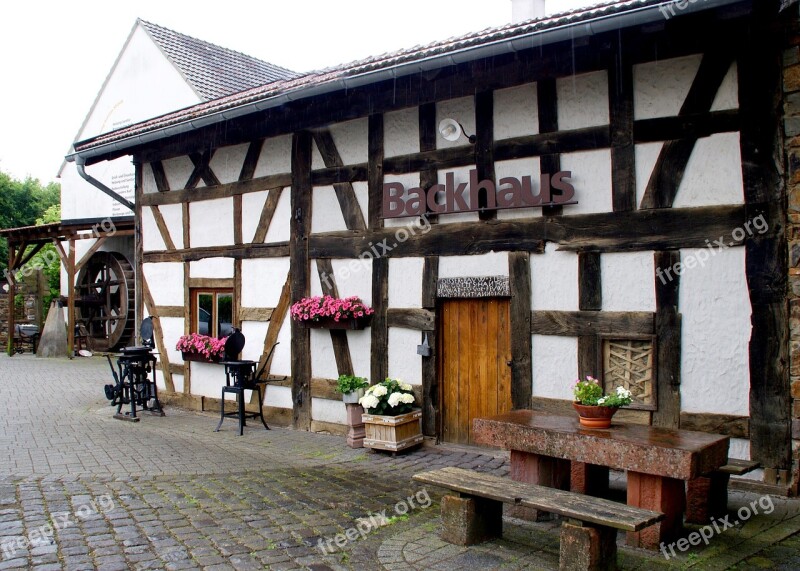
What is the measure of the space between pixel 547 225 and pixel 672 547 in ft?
Answer: 10.2

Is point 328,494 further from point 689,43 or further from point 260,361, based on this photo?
point 689,43

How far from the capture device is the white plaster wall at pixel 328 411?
26.6 feet

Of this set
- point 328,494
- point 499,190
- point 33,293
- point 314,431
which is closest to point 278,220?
point 314,431

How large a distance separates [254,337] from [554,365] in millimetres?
4227

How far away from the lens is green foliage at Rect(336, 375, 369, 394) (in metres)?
7.58

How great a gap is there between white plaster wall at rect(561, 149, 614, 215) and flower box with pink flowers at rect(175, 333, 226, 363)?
5126mm

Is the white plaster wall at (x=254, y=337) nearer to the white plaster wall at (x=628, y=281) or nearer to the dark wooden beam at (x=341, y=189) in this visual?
the dark wooden beam at (x=341, y=189)

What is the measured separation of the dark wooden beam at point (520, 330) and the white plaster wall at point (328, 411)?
226cm

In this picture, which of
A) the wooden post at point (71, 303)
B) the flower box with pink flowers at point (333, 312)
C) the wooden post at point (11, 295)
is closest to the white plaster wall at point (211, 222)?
the flower box with pink flowers at point (333, 312)

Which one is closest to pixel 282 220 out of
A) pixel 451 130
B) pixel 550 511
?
pixel 451 130

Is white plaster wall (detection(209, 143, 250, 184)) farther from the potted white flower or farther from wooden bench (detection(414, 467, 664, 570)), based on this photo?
wooden bench (detection(414, 467, 664, 570))

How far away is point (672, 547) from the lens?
434 cm

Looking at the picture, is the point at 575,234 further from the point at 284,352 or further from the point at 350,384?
the point at 284,352

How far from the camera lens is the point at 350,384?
7578mm
